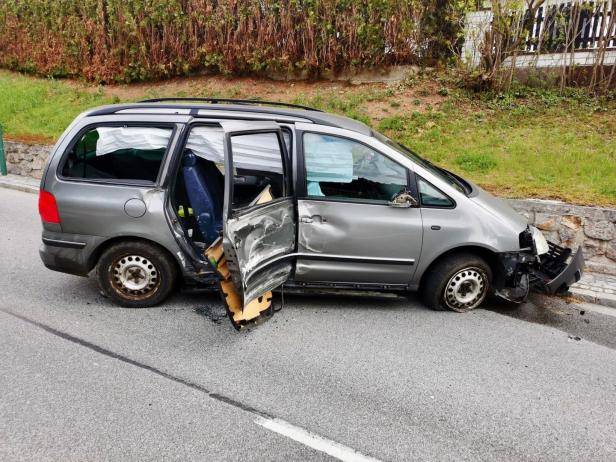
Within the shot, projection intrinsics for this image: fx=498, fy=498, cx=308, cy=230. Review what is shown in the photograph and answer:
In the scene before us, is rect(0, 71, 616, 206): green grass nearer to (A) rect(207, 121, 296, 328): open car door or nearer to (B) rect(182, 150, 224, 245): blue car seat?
(A) rect(207, 121, 296, 328): open car door

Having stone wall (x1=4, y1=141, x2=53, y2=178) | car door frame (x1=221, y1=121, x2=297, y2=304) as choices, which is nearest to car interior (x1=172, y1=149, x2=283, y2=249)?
car door frame (x1=221, y1=121, x2=297, y2=304)

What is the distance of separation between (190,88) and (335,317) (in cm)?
985

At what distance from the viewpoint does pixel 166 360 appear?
3938 mm

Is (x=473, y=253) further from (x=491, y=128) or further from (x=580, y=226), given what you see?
(x=491, y=128)

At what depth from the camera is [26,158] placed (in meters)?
10.7

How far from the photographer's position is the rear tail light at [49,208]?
4621 millimetres

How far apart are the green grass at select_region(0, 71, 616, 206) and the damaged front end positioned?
1.74 metres

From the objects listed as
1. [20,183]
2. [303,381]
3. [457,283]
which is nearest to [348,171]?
[457,283]

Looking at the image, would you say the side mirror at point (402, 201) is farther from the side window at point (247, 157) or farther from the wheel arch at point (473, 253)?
the side window at point (247, 157)

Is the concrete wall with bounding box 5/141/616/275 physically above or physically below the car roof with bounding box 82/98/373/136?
below

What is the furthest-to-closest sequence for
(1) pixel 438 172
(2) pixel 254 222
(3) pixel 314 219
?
1. (1) pixel 438 172
2. (3) pixel 314 219
3. (2) pixel 254 222

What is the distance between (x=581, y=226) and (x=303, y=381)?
4.23 m

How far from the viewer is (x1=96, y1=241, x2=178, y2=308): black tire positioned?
15.3 feet

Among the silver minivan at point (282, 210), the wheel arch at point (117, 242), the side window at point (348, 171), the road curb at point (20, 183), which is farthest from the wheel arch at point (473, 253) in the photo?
the road curb at point (20, 183)
